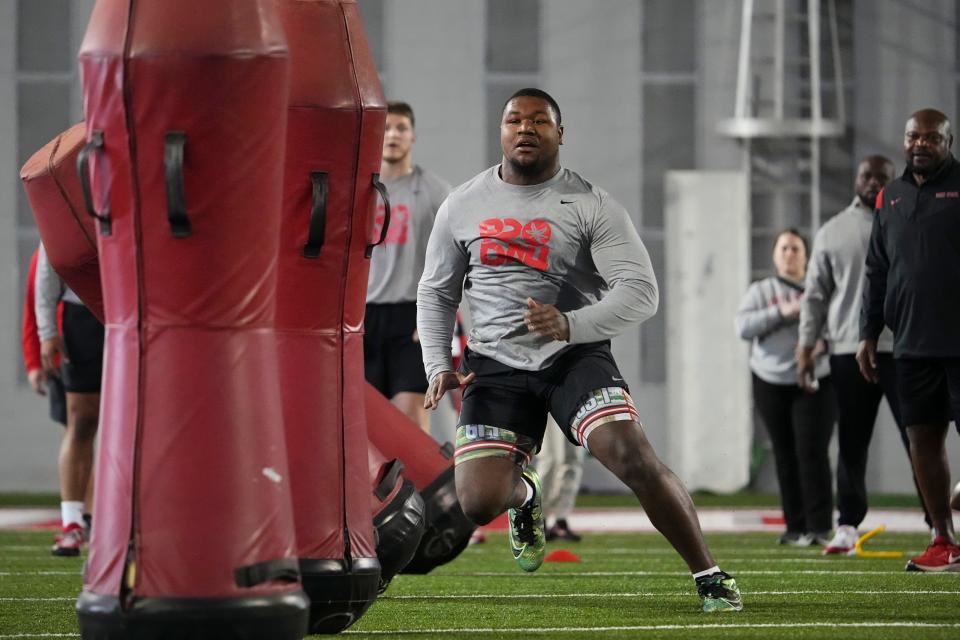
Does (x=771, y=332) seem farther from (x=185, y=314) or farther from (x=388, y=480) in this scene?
(x=185, y=314)

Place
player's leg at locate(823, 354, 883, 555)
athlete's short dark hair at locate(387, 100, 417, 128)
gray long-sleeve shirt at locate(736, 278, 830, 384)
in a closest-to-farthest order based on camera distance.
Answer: athlete's short dark hair at locate(387, 100, 417, 128)
player's leg at locate(823, 354, 883, 555)
gray long-sleeve shirt at locate(736, 278, 830, 384)

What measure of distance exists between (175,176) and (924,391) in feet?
13.9

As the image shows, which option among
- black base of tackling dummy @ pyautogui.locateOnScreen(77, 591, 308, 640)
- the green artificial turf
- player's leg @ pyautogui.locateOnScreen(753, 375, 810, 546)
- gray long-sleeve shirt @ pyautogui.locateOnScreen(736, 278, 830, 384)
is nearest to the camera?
black base of tackling dummy @ pyautogui.locateOnScreen(77, 591, 308, 640)

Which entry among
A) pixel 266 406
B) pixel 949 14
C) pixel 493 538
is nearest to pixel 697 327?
pixel 949 14

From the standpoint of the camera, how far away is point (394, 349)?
7945 mm

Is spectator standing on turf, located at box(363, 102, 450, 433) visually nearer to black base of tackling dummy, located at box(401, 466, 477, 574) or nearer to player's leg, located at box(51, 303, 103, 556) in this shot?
black base of tackling dummy, located at box(401, 466, 477, 574)

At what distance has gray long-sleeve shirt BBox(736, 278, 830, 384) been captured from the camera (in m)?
9.69

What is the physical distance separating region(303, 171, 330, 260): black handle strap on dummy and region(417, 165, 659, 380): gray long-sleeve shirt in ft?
3.23

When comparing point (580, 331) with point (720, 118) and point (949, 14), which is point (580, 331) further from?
point (949, 14)

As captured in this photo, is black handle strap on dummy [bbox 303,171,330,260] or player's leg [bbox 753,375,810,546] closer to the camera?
black handle strap on dummy [bbox 303,171,330,260]

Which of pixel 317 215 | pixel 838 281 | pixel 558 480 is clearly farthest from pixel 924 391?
pixel 317 215

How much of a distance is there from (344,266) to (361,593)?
0.98 meters

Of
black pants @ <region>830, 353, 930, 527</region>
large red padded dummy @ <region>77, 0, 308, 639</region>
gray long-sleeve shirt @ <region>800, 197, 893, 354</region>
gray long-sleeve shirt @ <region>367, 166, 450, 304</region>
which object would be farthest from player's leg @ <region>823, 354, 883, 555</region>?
large red padded dummy @ <region>77, 0, 308, 639</region>

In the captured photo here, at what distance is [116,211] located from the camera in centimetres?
405
